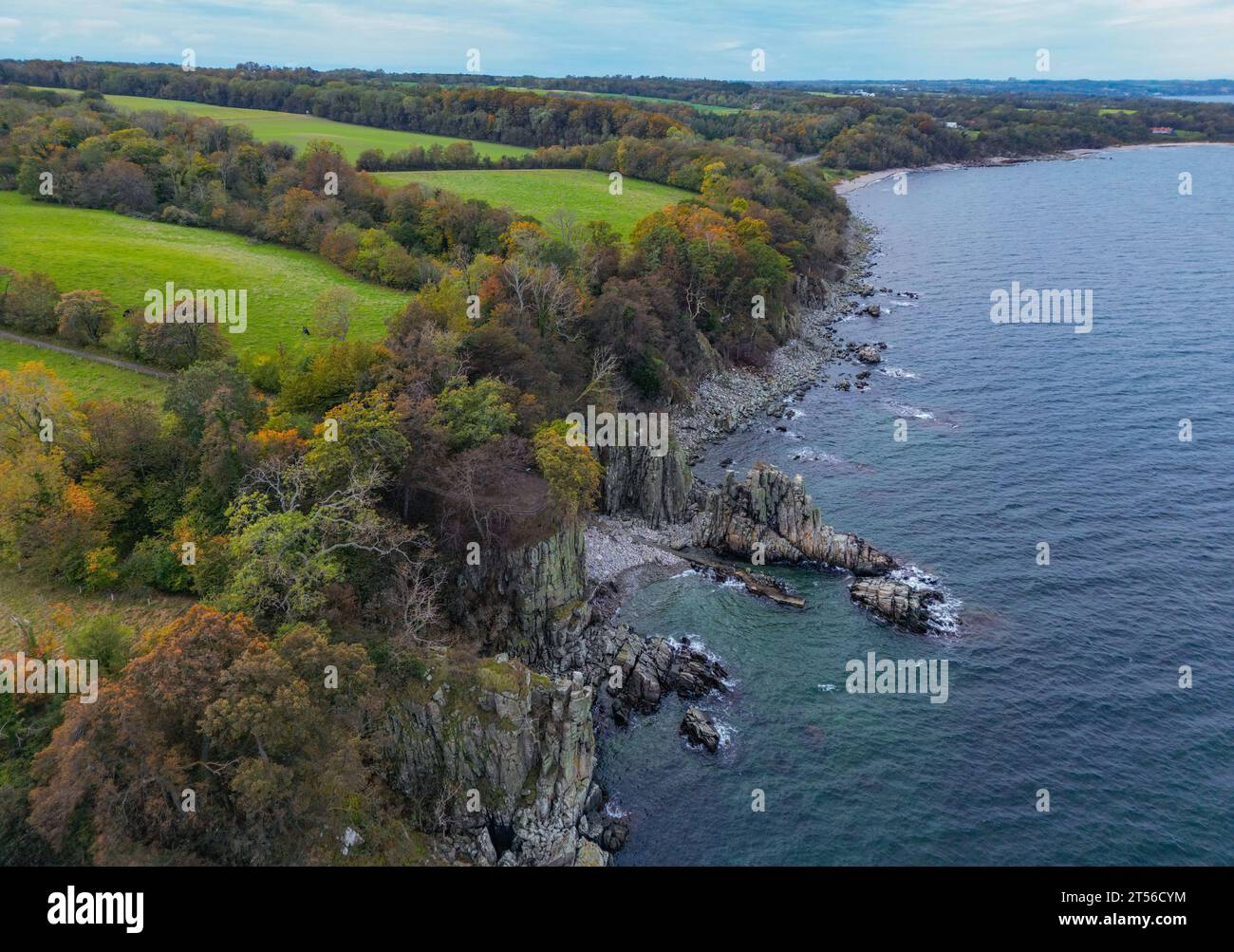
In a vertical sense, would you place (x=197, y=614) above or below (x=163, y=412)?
below

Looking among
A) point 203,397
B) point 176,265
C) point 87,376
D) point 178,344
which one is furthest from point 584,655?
point 176,265

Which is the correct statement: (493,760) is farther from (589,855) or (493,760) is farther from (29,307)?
(29,307)

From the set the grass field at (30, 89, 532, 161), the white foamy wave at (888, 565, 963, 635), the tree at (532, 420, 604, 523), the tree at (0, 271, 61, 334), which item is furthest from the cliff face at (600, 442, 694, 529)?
the grass field at (30, 89, 532, 161)

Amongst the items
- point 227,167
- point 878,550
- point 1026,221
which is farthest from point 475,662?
point 1026,221

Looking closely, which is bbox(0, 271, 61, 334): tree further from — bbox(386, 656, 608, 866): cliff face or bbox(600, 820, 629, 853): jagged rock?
bbox(600, 820, 629, 853): jagged rock

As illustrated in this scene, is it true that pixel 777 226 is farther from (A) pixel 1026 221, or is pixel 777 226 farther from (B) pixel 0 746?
(B) pixel 0 746

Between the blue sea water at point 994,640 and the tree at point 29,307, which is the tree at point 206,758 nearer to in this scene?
the blue sea water at point 994,640

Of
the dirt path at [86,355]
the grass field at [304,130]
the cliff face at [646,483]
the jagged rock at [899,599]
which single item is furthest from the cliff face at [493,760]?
the grass field at [304,130]
